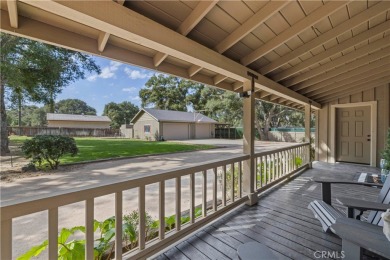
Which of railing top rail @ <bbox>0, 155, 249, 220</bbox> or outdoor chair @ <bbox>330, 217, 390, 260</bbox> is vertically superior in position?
railing top rail @ <bbox>0, 155, 249, 220</bbox>

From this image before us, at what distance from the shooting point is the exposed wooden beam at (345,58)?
10.2ft

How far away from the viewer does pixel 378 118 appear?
5.97m

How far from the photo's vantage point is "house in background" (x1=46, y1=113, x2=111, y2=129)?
72.7 ft

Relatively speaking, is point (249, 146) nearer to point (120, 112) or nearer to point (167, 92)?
point (167, 92)

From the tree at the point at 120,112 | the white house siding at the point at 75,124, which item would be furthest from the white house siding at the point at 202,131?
the tree at the point at 120,112

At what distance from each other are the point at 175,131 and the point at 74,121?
12310mm

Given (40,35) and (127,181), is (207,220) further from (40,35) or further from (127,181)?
(40,35)

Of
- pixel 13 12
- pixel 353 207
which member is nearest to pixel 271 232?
pixel 353 207

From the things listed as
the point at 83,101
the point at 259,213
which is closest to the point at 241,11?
the point at 259,213

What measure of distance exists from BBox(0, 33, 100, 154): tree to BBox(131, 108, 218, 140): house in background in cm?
1064

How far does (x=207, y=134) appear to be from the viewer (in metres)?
24.5

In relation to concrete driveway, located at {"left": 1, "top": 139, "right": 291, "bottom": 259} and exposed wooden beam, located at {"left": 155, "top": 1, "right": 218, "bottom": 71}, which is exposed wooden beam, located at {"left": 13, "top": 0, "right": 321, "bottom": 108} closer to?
→ exposed wooden beam, located at {"left": 155, "top": 1, "right": 218, "bottom": 71}

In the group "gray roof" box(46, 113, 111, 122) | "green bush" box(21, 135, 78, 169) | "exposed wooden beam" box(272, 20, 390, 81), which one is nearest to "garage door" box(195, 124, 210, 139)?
"gray roof" box(46, 113, 111, 122)

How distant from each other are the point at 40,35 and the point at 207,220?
2.53m
